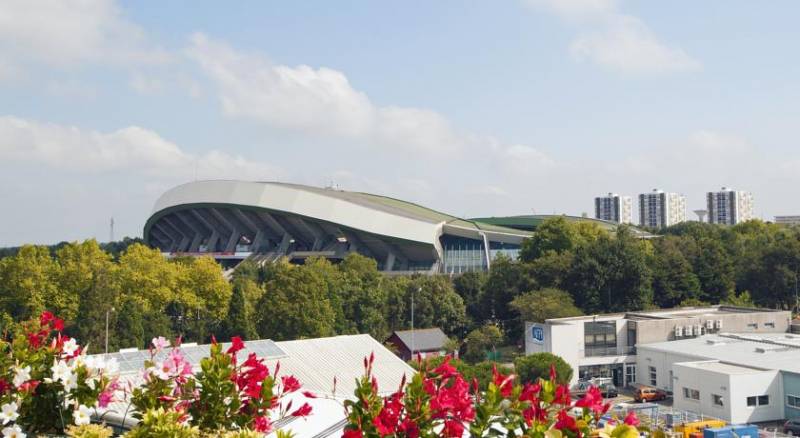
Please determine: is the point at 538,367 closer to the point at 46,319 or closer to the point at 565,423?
the point at 46,319

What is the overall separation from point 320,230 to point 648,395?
3916 centimetres

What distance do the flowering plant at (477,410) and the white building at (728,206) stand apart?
12273cm

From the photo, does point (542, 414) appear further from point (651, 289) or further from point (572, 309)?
point (651, 289)

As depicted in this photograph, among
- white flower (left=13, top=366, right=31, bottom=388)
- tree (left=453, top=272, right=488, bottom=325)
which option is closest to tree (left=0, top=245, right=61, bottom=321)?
tree (left=453, top=272, right=488, bottom=325)

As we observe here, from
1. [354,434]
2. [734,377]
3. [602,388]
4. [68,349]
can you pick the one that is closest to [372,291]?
[602,388]

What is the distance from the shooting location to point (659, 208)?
11806 centimetres

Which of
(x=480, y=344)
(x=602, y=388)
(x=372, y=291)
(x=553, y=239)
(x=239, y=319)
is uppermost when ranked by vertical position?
(x=553, y=239)

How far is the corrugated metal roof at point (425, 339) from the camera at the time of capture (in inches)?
1203

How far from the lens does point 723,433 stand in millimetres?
15570

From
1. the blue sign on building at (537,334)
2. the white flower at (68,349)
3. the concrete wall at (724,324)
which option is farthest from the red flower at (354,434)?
the concrete wall at (724,324)

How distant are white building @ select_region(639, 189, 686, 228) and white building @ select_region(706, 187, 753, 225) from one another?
4.80 meters

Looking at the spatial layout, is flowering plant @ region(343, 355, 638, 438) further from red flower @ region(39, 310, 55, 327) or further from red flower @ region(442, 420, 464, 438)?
red flower @ region(39, 310, 55, 327)

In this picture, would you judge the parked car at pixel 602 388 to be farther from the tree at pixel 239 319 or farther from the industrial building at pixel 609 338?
the tree at pixel 239 319

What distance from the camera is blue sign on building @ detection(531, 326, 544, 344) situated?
26094 mm
